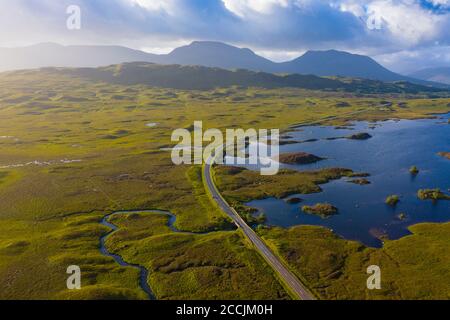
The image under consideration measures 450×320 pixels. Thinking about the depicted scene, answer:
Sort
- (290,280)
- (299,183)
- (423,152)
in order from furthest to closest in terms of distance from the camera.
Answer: (423,152) → (299,183) → (290,280)

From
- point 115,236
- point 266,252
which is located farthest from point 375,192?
point 115,236

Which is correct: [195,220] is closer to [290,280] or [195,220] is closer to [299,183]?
[290,280]

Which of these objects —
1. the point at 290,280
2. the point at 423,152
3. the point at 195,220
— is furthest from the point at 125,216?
the point at 423,152

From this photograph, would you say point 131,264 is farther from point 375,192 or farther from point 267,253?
point 375,192

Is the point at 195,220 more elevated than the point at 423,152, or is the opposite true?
the point at 423,152

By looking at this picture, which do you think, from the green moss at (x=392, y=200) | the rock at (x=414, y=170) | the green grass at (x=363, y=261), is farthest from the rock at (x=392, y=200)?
the rock at (x=414, y=170)
